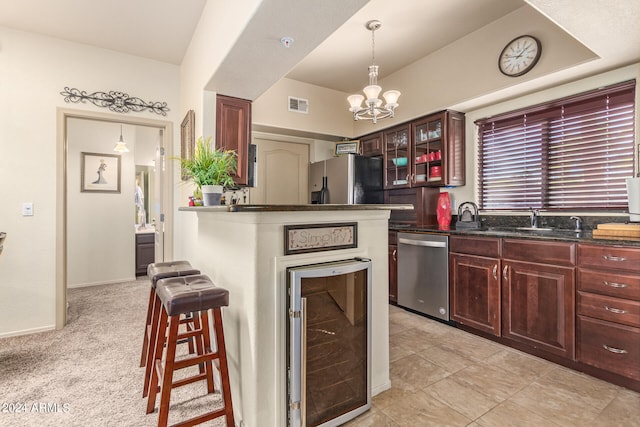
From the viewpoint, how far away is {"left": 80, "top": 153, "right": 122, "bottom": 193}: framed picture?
4.51 metres

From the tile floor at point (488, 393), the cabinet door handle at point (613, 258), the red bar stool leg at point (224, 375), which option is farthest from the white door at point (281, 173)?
the cabinet door handle at point (613, 258)

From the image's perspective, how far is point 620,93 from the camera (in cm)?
236

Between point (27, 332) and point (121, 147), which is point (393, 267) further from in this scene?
point (121, 147)

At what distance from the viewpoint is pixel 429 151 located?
354cm

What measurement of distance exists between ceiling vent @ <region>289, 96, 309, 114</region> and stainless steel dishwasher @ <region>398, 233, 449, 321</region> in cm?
223

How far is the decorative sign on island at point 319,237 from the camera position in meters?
1.43

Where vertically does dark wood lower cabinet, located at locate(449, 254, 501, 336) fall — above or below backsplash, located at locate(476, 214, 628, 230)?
below

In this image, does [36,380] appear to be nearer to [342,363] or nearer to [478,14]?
[342,363]

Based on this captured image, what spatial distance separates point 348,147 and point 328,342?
131 inches

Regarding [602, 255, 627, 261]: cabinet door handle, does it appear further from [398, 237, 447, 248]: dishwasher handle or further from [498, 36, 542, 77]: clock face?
[498, 36, 542, 77]: clock face

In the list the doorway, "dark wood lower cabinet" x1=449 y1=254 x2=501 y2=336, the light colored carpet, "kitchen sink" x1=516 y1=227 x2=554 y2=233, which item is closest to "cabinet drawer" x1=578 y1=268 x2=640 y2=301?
"dark wood lower cabinet" x1=449 y1=254 x2=501 y2=336

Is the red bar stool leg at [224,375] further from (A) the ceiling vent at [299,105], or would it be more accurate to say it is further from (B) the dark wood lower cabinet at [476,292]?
(A) the ceiling vent at [299,105]

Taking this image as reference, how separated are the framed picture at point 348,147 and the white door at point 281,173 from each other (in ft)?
1.91

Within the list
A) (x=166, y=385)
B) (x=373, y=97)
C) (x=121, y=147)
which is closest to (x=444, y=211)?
(x=373, y=97)
